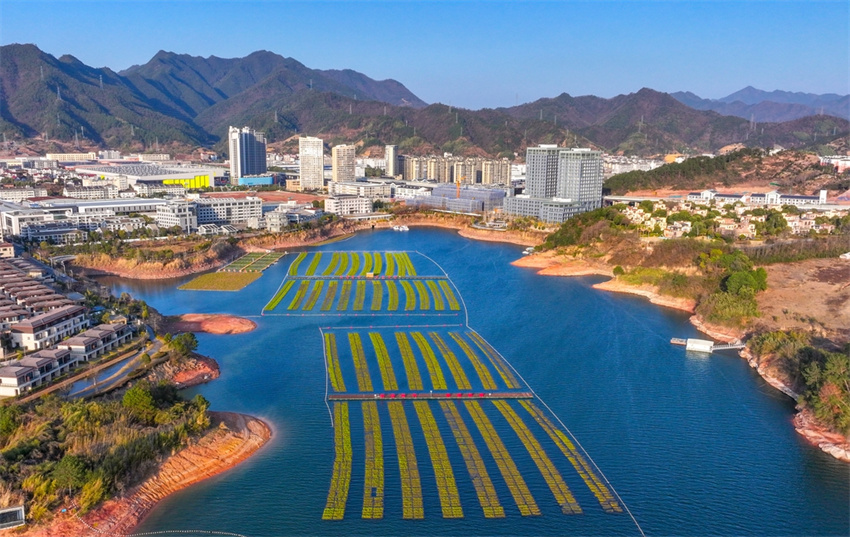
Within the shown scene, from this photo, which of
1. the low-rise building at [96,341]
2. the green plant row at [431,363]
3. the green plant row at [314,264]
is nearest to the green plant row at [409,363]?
the green plant row at [431,363]

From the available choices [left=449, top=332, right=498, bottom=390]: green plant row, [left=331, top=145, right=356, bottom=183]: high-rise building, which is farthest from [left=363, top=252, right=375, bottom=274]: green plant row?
[left=331, top=145, right=356, bottom=183]: high-rise building

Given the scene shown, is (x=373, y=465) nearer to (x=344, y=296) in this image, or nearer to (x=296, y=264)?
(x=344, y=296)

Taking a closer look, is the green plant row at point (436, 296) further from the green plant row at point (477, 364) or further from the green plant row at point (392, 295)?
the green plant row at point (477, 364)

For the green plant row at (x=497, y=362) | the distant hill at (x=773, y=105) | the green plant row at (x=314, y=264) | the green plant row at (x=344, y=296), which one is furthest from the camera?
the distant hill at (x=773, y=105)

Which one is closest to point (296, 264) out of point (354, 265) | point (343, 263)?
point (343, 263)

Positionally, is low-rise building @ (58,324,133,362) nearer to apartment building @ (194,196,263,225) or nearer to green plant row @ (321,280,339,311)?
green plant row @ (321,280,339,311)

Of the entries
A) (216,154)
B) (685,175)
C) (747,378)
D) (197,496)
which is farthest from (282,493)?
(216,154)
